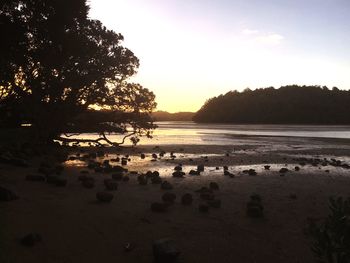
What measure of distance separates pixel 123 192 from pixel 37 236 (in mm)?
4624

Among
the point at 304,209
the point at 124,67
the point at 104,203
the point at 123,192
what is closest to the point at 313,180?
the point at 304,209

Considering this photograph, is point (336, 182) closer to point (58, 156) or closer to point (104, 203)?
point (104, 203)

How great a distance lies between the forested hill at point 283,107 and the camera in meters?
110

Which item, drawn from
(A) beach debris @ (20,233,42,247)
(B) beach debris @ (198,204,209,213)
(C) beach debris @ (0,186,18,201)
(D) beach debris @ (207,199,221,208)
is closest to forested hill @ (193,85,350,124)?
(D) beach debris @ (207,199,221,208)

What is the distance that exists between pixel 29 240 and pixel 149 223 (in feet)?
8.49

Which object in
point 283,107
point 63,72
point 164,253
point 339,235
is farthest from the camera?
point 283,107

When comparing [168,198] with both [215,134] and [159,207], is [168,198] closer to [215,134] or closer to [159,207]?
[159,207]

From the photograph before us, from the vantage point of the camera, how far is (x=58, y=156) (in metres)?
19.5

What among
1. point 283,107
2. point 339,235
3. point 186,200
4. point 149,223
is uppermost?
point 283,107

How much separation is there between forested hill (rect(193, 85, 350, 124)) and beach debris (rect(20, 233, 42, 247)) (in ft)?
360

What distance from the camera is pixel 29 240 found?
6594mm

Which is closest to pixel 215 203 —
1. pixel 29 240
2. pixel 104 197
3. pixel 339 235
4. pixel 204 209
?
pixel 204 209

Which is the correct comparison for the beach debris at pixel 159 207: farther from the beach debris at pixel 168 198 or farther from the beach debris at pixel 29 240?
the beach debris at pixel 29 240

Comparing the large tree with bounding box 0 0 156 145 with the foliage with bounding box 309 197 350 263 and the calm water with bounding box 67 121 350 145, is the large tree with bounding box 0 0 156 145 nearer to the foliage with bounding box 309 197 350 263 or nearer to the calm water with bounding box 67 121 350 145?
the calm water with bounding box 67 121 350 145
